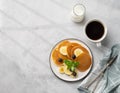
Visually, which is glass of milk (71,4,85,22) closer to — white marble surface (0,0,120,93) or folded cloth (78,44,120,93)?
white marble surface (0,0,120,93)

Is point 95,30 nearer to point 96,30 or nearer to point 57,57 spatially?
point 96,30

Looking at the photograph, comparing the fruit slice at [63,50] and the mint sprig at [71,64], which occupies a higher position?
the fruit slice at [63,50]

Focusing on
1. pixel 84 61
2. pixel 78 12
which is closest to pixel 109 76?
pixel 84 61

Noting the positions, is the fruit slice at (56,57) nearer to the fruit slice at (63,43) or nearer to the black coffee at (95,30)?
the fruit slice at (63,43)

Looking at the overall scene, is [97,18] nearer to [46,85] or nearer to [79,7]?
[79,7]

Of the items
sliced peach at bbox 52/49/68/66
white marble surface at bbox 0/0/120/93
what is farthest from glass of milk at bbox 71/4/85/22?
sliced peach at bbox 52/49/68/66

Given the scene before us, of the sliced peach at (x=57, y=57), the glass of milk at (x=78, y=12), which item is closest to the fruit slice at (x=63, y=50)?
the sliced peach at (x=57, y=57)
